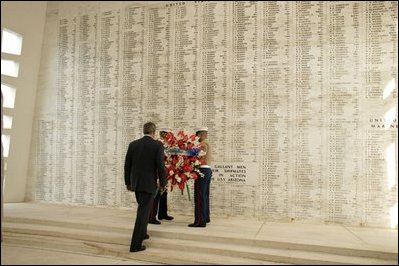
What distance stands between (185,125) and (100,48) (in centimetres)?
273

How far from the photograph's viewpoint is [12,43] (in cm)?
820

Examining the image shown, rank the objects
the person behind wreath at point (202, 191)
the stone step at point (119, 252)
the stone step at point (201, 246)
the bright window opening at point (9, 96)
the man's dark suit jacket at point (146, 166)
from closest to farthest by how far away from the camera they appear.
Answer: the stone step at point (201, 246)
the stone step at point (119, 252)
the man's dark suit jacket at point (146, 166)
the person behind wreath at point (202, 191)
the bright window opening at point (9, 96)

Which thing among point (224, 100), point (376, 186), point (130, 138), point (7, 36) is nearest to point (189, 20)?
point (224, 100)

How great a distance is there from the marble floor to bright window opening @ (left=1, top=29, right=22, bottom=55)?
12.3 feet

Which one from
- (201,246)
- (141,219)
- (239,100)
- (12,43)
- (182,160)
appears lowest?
(201,246)

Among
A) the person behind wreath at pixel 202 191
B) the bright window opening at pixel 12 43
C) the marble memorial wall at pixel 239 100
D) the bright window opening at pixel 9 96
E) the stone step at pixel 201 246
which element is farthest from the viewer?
the bright window opening at pixel 9 96

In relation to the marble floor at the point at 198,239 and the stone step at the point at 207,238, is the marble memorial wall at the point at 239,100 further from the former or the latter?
the stone step at the point at 207,238

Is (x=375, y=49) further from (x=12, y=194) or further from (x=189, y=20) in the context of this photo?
(x=12, y=194)

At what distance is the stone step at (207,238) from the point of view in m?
4.63

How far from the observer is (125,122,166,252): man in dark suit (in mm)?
4844

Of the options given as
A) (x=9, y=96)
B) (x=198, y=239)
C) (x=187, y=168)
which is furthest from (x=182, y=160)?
(x=9, y=96)

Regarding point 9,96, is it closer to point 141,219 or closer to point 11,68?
point 11,68

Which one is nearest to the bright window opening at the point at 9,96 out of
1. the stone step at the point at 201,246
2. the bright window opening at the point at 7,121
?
the bright window opening at the point at 7,121

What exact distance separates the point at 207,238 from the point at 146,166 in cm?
143
